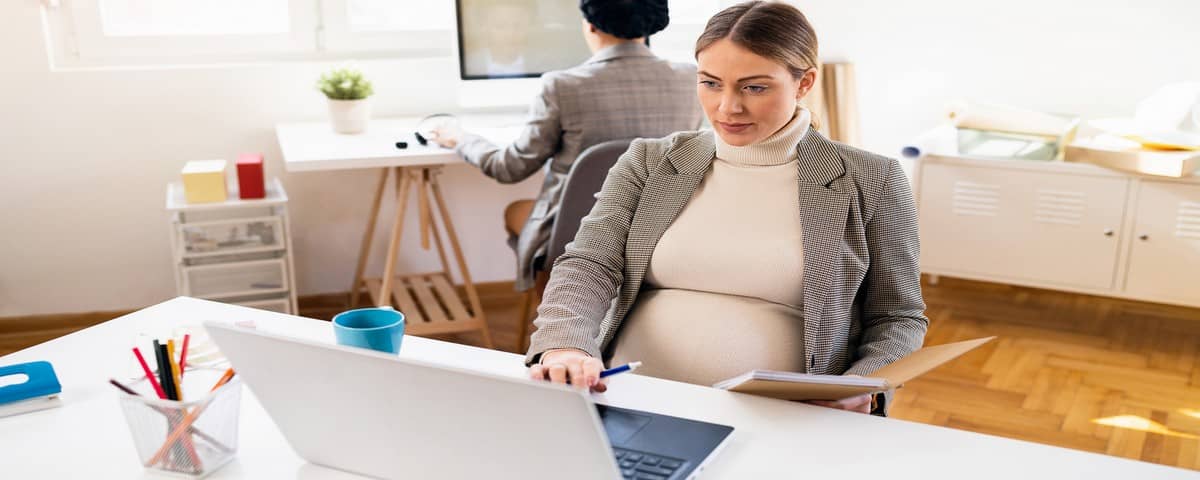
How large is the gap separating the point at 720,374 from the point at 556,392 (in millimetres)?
735

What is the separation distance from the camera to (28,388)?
4.10 feet

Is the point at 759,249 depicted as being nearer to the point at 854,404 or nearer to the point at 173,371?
the point at 854,404

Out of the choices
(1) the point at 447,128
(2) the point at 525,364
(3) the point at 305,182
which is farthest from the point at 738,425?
(3) the point at 305,182

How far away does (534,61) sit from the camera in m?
3.28

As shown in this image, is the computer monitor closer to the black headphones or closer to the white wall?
the black headphones

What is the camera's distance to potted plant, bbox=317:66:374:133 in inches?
125

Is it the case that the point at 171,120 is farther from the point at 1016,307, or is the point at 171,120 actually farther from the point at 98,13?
the point at 1016,307

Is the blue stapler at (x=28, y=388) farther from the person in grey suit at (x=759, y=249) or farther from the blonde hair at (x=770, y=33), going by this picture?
the blonde hair at (x=770, y=33)

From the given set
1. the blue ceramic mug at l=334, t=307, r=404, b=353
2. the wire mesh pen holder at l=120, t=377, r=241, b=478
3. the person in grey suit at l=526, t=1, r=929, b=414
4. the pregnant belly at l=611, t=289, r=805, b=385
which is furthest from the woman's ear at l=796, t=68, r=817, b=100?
the wire mesh pen holder at l=120, t=377, r=241, b=478

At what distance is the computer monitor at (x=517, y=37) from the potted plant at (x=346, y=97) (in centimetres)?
31

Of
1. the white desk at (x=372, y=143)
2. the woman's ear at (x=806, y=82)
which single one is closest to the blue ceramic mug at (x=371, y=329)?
the woman's ear at (x=806, y=82)

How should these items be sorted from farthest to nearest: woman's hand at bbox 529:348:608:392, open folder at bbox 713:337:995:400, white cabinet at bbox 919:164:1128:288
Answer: white cabinet at bbox 919:164:1128:288 < woman's hand at bbox 529:348:608:392 < open folder at bbox 713:337:995:400

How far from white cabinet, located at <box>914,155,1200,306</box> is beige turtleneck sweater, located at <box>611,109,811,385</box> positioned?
208 cm

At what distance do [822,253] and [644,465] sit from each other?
58 centimetres
